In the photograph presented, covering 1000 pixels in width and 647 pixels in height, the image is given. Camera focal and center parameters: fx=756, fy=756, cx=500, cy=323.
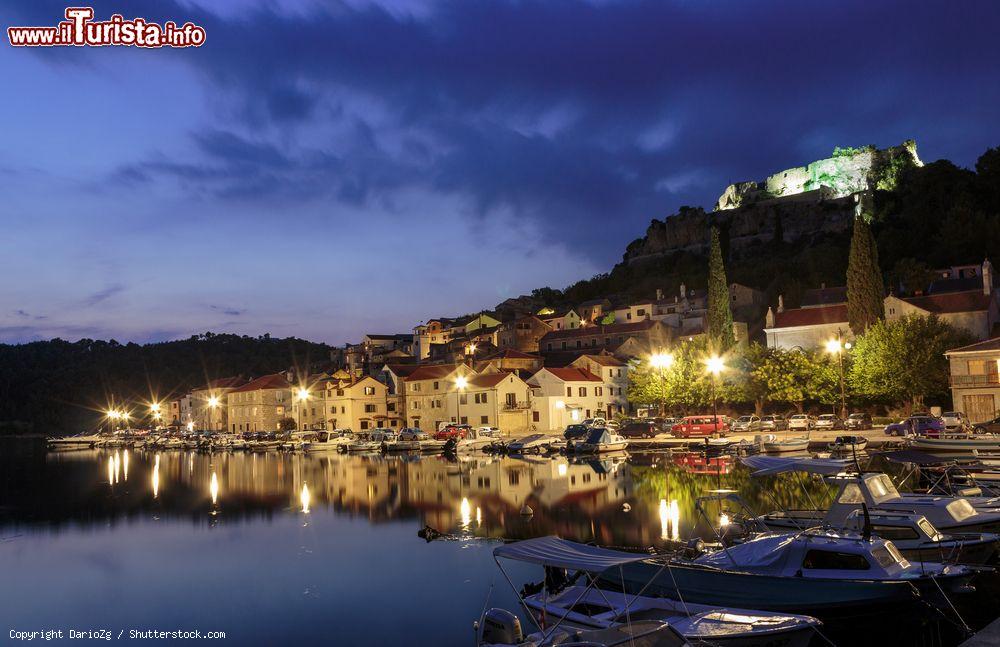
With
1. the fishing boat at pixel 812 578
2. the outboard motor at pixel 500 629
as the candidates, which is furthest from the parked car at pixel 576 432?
the outboard motor at pixel 500 629

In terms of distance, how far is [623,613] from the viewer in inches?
535

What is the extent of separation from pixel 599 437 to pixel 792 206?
4653 inches

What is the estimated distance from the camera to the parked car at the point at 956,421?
48.0m

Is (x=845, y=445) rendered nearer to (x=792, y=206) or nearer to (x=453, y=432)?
(x=453, y=432)

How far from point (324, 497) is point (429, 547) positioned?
16550mm

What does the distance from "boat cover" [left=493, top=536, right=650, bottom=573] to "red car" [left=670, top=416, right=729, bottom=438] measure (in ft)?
163

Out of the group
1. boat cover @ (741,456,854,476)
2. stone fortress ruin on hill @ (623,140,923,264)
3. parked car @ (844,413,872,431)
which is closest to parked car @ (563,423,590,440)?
parked car @ (844,413,872,431)

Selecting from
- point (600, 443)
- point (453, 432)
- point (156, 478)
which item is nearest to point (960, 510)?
point (600, 443)

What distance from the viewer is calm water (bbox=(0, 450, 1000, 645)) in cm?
2061

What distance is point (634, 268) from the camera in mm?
171250

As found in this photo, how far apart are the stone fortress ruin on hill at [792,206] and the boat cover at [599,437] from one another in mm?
101676

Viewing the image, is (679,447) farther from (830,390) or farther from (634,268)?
(634,268)

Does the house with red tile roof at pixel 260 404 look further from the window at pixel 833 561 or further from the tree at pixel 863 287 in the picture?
the window at pixel 833 561

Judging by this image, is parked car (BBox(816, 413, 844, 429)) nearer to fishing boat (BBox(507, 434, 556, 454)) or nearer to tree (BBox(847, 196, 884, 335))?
tree (BBox(847, 196, 884, 335))
